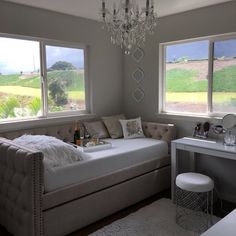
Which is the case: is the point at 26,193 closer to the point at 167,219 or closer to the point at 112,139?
the point at 167,219

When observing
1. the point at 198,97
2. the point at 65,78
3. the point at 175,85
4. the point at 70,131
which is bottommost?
the point at 70,131

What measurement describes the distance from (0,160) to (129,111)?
7.67ft

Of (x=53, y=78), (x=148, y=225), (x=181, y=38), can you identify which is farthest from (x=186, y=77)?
(x=148, y=225)

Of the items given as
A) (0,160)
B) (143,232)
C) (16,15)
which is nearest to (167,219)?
(143,232)

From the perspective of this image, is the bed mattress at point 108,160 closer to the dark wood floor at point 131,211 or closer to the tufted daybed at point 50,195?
the tufted daybed at point 50,195

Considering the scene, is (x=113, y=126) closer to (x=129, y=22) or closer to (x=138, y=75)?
(x=138, y=75)

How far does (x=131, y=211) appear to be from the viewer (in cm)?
298

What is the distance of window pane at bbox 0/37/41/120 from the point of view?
317 centimetres

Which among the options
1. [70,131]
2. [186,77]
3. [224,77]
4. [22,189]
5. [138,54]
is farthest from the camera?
[138,54]

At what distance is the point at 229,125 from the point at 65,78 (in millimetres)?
2239

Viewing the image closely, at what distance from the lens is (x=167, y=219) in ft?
9.07

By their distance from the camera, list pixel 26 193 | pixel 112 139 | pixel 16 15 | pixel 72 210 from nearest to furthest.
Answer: pixel 26 193
pixel 72 210
pixel 16 15
pixel 112 139

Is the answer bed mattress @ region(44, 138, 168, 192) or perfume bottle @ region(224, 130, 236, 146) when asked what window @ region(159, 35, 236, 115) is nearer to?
perfume bottle @ region(224, 130, 236, 146)

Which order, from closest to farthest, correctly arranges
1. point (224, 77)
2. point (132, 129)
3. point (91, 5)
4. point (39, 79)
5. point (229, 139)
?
point (229, 139), point (91, 5), point (224, 77), point (39, 79), point (132, 129)
